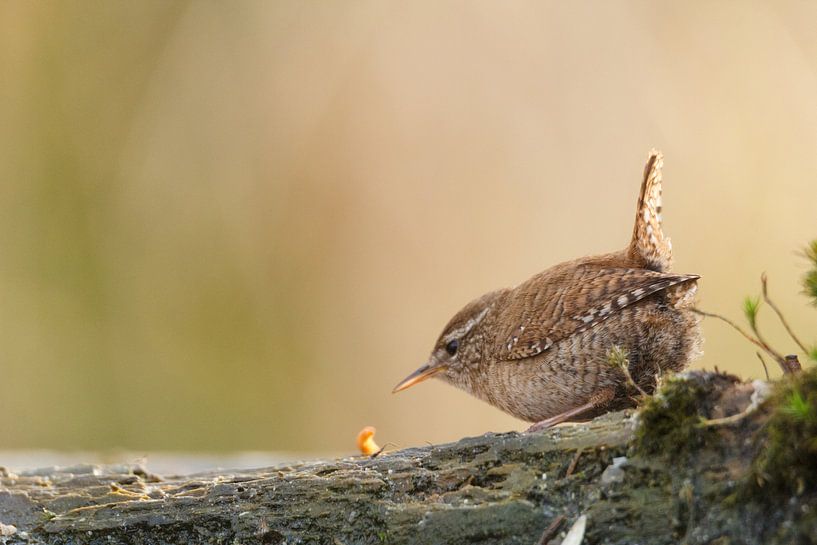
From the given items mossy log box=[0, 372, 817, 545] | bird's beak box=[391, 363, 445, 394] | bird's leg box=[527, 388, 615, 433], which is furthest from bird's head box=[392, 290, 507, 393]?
mossy log box=[0, 372, 817, 545]

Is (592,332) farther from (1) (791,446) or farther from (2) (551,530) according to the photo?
(1) (791,446)

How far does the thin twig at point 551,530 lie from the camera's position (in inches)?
77.4

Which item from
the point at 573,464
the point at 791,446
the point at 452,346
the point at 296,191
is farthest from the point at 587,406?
the point at 296,191

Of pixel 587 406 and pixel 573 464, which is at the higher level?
pixel 587 406

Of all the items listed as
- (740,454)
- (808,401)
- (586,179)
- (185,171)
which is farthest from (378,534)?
(185,171)

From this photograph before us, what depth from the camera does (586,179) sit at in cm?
838

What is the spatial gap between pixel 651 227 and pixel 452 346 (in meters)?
1.23

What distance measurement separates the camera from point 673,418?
1958mm

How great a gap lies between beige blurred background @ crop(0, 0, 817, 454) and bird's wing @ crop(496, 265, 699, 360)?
424 cm

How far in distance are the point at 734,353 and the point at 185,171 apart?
5.67 metres

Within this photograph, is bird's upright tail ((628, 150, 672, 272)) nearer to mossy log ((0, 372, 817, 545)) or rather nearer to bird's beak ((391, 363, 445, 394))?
bird's beak ((391, 363, 445, 394))

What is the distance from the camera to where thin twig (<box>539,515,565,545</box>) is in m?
1.96

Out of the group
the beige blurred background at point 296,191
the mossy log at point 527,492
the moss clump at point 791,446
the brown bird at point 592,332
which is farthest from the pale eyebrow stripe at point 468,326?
the beige blurred background at point 296,191

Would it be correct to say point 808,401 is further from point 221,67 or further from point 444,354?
point 221,67
